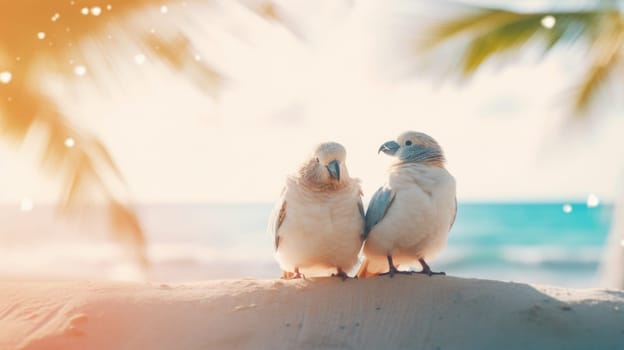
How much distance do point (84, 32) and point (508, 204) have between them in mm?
29089

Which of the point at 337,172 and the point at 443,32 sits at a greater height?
the point at 443,32

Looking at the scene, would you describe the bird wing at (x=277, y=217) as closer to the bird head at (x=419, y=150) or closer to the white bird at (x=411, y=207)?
the white bird at (x=411, y=207)

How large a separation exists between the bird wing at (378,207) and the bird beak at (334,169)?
13.2 inches

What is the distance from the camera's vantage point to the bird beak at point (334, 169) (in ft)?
14.2

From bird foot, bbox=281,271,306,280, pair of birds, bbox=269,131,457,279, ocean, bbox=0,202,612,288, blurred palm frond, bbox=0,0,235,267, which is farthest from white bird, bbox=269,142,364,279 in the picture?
ocean, bbox=0,202,612,288

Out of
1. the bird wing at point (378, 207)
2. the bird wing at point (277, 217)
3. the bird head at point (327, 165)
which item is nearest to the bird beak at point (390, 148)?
the bird wing at point (378, 207)

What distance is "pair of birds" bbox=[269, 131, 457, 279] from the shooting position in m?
4.40

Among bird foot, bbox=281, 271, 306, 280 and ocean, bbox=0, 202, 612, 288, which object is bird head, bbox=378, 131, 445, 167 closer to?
bird foot, bbox=281, 271, 306, 280

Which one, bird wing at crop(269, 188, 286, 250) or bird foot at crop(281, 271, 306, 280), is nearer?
bird wing at crop(269, 188, 286, 250)

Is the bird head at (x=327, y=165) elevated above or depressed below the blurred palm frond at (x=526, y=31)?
below

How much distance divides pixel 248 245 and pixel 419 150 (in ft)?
69.0

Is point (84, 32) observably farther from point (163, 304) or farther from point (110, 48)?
point (163, 304)

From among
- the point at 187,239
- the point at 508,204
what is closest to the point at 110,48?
the point at 187,239

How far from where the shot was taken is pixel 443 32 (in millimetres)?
7012
